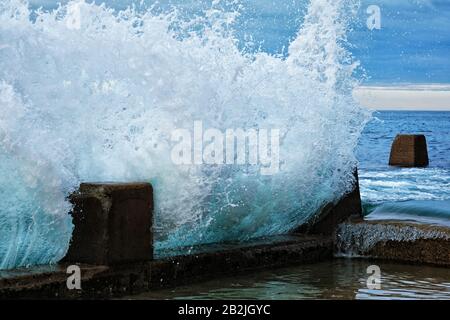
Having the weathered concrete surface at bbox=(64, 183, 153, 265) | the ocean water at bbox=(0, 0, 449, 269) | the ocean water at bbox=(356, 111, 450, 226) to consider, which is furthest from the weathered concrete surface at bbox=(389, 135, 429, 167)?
the weathered concrete surface at bbox=(64, 183, 153, 265)

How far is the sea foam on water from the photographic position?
21.9ft

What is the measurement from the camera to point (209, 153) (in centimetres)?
785

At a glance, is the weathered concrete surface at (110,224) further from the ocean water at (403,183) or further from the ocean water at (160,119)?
the ocean water at (403,183)

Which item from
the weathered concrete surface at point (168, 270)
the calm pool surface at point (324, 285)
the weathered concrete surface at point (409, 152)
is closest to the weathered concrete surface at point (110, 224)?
the weathered concrete surface at point (168, 270)

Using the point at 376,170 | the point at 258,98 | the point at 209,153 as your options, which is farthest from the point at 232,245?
the point at 376,170

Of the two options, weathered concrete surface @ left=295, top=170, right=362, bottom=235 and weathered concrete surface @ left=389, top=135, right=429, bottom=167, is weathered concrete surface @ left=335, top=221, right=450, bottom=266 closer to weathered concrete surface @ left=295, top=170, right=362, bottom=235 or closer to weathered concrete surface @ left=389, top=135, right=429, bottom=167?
weathered concrete surface @ left=295, top=170, right=362, bottom=235

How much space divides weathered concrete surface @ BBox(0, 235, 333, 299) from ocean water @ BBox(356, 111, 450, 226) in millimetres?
1477

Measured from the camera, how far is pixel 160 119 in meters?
7.68

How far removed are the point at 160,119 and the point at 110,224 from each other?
1.32 meters

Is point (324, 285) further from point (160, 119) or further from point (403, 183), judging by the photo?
point (403, 183)

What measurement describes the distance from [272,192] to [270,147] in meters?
0.44
